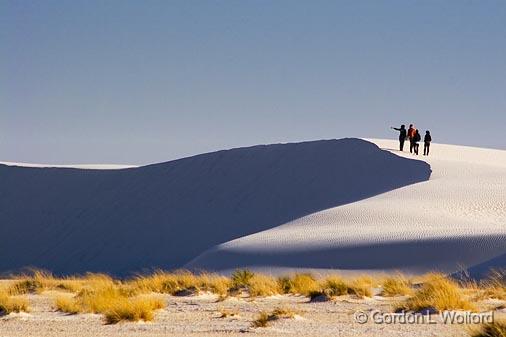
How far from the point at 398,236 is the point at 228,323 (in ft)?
51.2

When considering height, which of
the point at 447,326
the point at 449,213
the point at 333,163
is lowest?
the point at 447,326

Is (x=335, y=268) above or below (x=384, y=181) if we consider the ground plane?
below

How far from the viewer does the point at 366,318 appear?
531 inches

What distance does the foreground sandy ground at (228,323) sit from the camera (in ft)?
39.5

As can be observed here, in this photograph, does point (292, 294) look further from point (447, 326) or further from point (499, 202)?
point (499, 202)

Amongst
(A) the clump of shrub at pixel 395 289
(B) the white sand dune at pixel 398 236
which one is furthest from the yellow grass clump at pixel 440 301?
(B) the white sand dune at pixel 398 236

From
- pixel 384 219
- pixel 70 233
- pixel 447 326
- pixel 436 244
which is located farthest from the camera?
pixel 70 233

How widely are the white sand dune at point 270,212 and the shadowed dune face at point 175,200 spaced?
0.27ft

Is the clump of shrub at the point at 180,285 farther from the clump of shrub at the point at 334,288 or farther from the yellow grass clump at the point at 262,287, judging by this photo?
the clump of shrub at the point at 334,288

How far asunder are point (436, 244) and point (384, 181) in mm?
15042

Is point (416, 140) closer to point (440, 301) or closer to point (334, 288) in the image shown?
point (334, 288)

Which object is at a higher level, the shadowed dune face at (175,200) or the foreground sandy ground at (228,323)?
the shadowed dune face at (175,200)

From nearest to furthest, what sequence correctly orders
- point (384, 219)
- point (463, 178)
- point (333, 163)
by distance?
point (384, 219)
point (463, 178)
point (333, 163)

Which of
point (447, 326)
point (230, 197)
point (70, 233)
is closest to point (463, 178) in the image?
point (230, 197)
